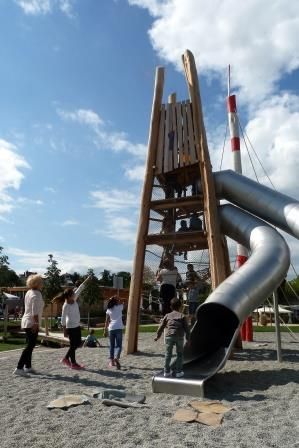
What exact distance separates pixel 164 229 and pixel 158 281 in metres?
1.37

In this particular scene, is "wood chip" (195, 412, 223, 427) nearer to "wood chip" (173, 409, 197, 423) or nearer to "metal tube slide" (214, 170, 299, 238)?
"wood chip" (173, 409, 197, 423)

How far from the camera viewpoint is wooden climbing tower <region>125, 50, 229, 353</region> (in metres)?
10.5

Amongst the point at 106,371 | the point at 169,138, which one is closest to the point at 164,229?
the point at 169,138

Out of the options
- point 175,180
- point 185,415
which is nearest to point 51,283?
point 175,180

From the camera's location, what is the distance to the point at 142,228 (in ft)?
35.5

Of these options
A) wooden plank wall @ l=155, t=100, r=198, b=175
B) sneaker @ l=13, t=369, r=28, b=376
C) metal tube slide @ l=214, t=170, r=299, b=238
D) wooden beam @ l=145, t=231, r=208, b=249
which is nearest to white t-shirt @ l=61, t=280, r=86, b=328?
sneaker @ l=13, t=369, r=28, b=376

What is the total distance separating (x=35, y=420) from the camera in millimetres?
4953

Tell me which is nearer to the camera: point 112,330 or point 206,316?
point 206,316

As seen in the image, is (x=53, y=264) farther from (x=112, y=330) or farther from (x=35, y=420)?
(x=35, y=420)

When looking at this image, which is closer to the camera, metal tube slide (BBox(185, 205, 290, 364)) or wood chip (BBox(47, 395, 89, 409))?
wood chip (BBox(47, 395, 89, 409))

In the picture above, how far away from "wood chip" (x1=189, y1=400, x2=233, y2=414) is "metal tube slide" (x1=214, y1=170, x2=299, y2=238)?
4.09m

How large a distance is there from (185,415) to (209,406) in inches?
20.6

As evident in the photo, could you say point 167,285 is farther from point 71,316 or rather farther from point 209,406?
point 209,406

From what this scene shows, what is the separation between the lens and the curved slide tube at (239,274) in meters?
6.97
